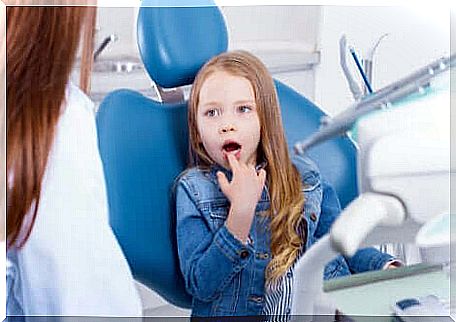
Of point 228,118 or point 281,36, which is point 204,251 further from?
point 281,36

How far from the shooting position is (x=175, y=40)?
110 cm

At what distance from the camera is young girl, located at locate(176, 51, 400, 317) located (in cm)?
110

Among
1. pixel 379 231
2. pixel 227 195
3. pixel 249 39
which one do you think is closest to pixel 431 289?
pixel 379 231

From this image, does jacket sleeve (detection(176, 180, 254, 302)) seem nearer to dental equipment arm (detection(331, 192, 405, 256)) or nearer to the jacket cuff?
the jacket cuff

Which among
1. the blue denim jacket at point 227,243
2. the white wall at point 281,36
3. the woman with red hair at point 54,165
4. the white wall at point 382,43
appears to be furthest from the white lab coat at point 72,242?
the white wall at point 382,43

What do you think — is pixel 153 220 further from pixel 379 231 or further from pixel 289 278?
pixel 379 231

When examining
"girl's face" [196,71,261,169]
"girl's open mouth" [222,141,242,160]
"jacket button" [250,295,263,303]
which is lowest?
"jacket button" [250,295,263,303]

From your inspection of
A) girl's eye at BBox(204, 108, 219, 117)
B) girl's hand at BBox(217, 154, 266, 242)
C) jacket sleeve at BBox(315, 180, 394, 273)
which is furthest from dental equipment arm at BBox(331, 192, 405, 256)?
girl's eye at BBox(204, 108, 219, 117)

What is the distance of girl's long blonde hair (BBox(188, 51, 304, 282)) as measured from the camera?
1108 millimetres

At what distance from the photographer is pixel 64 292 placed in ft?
3.68

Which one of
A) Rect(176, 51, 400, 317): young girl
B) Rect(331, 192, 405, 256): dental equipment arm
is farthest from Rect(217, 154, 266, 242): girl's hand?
Rect(331, 192, 405, 256): dental equipment arm

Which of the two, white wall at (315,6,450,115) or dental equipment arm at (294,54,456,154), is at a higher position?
white wall at (315,6,450,115)

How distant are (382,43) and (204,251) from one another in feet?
1.31

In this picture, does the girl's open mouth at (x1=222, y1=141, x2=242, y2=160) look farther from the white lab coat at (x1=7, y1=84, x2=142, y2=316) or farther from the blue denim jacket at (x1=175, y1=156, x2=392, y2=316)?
the white lab coat at (x1=7, y1=84, x2=142, y2=316)
